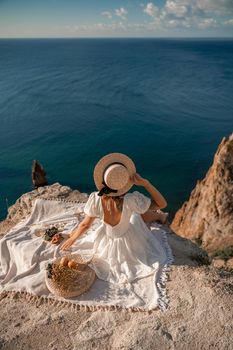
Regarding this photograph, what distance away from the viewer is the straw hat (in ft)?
24.5

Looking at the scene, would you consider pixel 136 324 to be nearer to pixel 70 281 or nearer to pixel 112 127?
pixel 70 281

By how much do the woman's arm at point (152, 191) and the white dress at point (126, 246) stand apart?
235mm

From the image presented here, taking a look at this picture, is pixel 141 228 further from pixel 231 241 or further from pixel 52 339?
pixel 231 241

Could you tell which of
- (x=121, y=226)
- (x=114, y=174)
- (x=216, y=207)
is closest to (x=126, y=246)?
(x=121, y=226)

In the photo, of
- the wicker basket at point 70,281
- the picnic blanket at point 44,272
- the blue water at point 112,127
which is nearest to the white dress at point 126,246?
the picnic blanket at point 44,272

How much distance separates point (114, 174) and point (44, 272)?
2993 millimetres

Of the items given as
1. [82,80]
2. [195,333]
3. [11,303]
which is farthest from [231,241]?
[82,80]

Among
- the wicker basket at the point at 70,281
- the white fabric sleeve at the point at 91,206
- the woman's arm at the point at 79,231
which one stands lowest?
the wicker basket at the point at 70,281

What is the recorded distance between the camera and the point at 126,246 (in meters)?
8.20

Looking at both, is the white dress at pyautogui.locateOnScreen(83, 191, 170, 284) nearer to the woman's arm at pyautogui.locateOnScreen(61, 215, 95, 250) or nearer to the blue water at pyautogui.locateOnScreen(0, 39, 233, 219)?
the woman's arm at pyautogui.locateOnScreen(61, 215, 95, 250)

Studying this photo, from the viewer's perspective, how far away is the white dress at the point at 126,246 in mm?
7934

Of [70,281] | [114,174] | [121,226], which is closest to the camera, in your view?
[70,281]

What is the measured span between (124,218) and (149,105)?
49.3 m

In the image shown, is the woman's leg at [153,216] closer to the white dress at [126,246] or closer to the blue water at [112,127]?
the white dress at [126,246]
